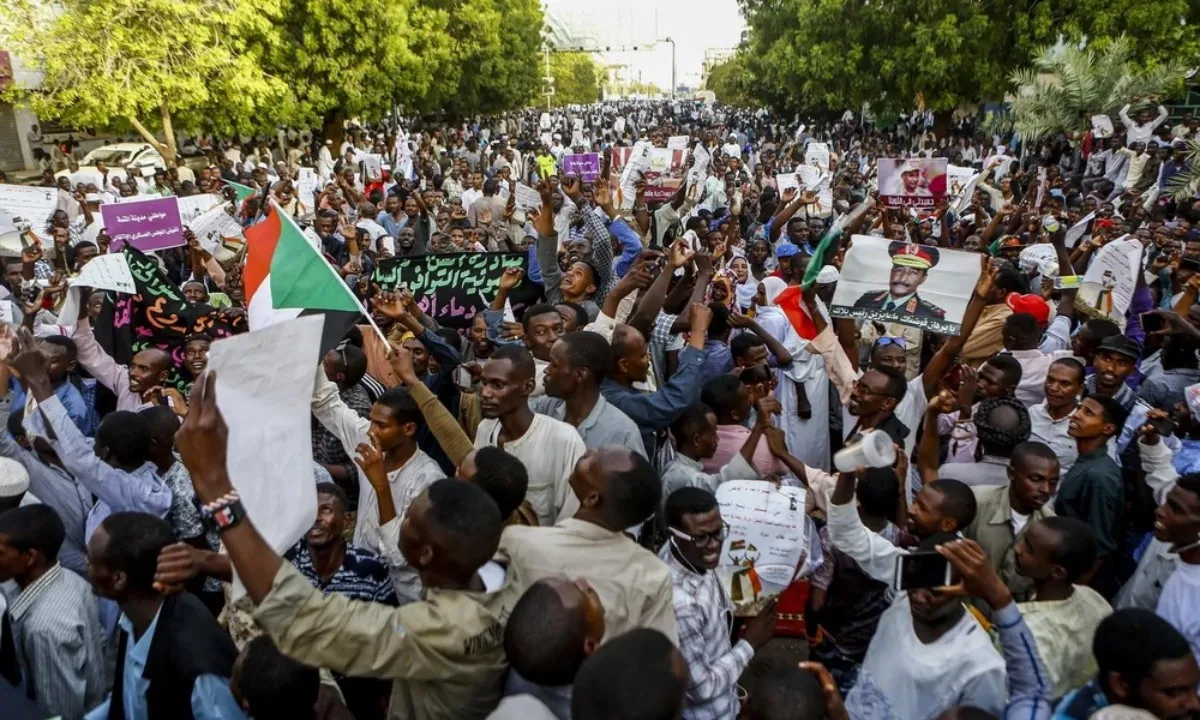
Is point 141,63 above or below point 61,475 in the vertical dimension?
above

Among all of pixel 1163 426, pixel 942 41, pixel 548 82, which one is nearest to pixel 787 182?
pixel 1163 426

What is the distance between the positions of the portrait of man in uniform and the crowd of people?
0.03 metres

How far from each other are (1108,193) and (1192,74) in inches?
344

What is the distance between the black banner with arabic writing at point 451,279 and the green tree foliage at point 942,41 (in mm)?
19095

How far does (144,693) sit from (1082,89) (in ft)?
63.1

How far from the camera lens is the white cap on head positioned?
10.7 feet

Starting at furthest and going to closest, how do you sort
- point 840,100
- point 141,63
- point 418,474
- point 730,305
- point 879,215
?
1. point 840,100
2. point 141,63
3. point 879,215
4. point 730,305
5. point 418,474

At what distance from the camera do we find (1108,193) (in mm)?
13133

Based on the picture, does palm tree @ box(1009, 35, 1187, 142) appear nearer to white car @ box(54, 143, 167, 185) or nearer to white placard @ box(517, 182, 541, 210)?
white placard @ box(517, 182, 541, 210)

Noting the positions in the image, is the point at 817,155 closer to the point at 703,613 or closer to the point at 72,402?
the point at 72,402

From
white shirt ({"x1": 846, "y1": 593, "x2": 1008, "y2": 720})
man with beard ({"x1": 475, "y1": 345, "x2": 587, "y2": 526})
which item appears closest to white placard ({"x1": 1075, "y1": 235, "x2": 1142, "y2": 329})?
white shirt ({"x1": 846, "y1": 593, "x2": 1008, "y2": 720})

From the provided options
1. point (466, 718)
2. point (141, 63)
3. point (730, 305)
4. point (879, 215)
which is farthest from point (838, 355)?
point (141, 63)

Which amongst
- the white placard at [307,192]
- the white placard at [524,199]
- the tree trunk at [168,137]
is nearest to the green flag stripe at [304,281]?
the white placard at [524,199]

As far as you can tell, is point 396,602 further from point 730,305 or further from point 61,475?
point 730,305
